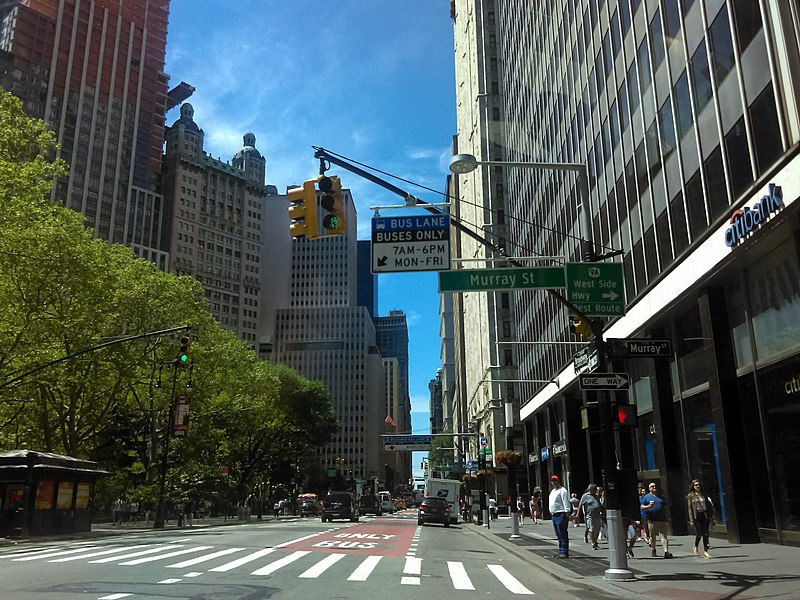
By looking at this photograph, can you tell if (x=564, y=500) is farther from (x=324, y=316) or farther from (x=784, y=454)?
(x=324, y=316)

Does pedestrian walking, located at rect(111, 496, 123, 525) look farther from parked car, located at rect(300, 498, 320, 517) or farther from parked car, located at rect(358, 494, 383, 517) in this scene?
parked car, located at rect(358, 494, 383, 517)

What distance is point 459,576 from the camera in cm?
1332

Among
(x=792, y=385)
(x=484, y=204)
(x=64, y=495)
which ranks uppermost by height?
(x=484, y=204)

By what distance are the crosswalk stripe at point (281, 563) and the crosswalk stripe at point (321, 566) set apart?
70cm

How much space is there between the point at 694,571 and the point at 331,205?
1020 centimetres

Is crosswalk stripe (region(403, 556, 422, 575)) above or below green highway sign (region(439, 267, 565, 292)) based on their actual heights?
below

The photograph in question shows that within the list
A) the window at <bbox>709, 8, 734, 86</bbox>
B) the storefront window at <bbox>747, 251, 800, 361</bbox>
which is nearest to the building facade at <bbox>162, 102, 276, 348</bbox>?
the window at <bbox>709, 8, 734, 86</bbox>

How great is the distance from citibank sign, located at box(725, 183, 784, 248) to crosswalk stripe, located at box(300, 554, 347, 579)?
1299 cm

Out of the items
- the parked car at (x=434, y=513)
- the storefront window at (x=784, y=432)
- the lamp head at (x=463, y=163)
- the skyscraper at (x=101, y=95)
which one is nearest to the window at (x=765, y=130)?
the storefront window at (x=784, y=432)

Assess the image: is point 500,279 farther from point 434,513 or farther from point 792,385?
point 434,513

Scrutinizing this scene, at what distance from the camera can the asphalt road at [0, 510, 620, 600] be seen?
396 inches

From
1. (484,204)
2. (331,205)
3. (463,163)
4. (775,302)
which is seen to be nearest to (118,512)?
(331,205)

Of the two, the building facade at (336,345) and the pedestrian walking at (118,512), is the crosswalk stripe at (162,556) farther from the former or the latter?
the building facade at (336,345)

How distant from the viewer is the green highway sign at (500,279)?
14117 millimetres
